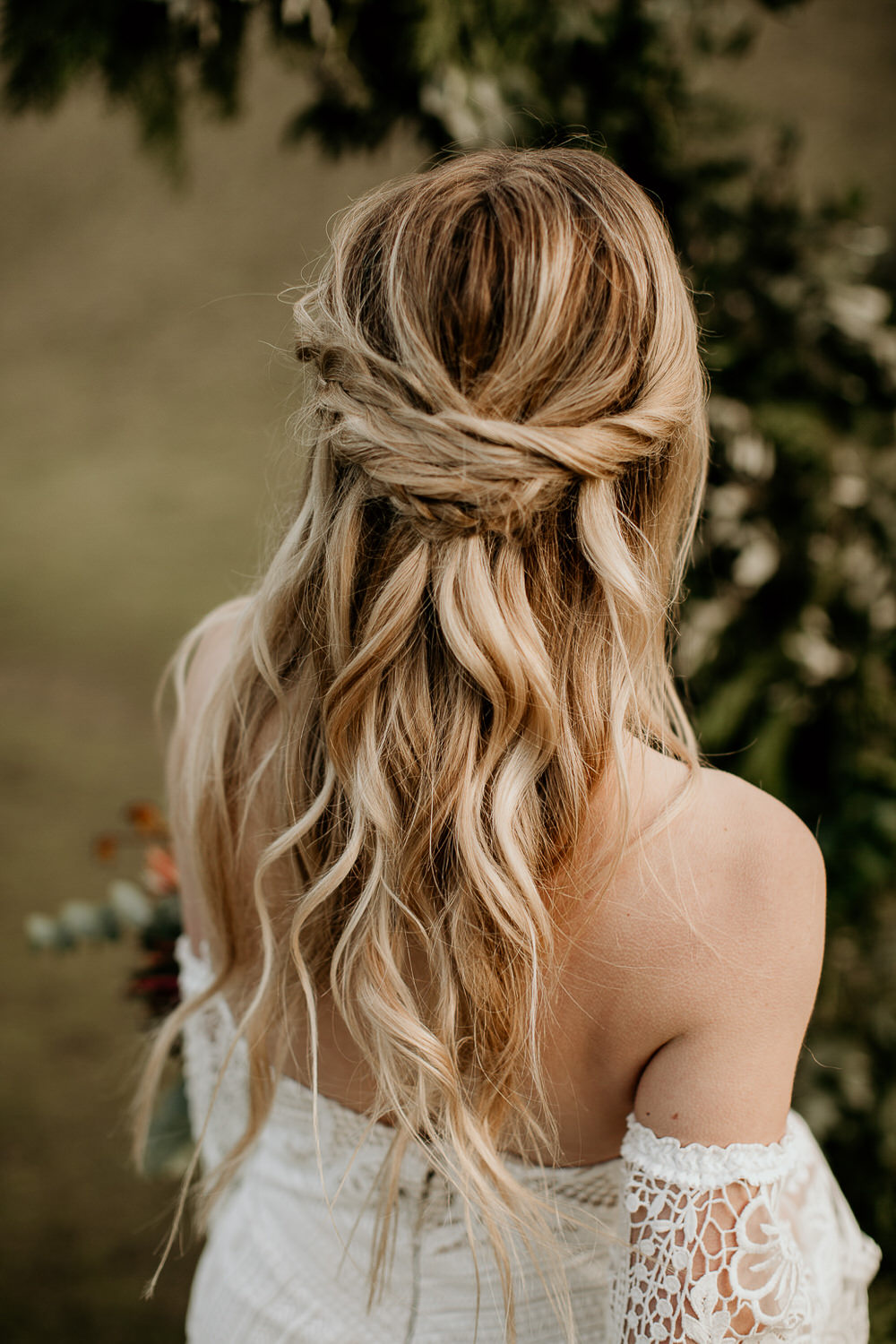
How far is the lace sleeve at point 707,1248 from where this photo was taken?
65 centimetres

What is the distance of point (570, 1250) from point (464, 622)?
59 centimetres

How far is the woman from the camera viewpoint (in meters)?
0.58

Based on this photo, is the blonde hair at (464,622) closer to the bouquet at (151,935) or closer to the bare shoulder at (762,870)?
the bare shoulder at (762,870)

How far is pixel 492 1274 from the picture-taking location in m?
0.85

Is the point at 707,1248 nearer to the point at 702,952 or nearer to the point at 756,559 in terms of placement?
the point at 702,952

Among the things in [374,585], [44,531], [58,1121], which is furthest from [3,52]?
[44,531]

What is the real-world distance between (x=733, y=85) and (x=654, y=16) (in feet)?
5.97

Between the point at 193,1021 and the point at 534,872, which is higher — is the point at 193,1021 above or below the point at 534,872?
below

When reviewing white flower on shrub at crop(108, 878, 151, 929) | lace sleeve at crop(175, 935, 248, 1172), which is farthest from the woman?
white flower on shrub at crop(108, 878, 151, 929)

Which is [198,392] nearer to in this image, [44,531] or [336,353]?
[44,531]

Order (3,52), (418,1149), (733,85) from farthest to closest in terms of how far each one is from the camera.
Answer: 1. (733,85)
2. (3,52)
3. (418,1149)

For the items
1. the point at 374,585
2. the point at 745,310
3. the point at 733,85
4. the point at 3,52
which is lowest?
the point at 374,585

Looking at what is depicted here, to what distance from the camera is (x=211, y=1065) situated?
1.05 metres

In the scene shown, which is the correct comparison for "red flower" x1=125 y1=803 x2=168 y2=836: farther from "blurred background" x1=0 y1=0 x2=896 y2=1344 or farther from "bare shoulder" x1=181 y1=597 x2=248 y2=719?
"blurred background" x1=0 y1=0 x2=896 y2=1344
